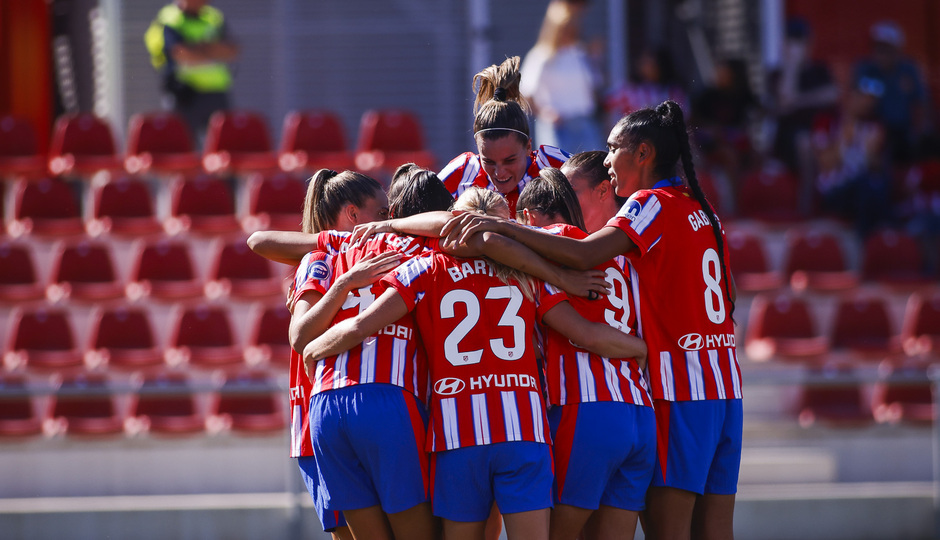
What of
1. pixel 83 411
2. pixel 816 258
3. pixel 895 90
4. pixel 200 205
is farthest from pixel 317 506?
pixel 895 90

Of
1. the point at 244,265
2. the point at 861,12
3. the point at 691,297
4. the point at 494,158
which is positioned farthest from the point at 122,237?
the point at 861,12

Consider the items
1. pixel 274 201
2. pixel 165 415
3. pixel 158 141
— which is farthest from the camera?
pixel 158 141

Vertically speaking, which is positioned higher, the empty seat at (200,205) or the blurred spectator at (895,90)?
the blurred spectator at (895,90)

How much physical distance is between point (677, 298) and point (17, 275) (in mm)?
6855

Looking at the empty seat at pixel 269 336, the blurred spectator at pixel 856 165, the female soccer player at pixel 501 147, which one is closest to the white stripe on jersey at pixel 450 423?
the female soccer player at pixel 501 147

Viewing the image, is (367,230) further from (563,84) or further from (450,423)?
(563,84)

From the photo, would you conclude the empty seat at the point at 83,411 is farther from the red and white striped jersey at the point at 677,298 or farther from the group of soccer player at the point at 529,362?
the red and white striped jersey at the point at 677,298

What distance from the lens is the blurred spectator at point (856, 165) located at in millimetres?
9773

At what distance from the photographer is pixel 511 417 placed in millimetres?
3330

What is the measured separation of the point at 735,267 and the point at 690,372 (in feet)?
19.2

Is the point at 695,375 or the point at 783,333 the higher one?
the point at 695,375

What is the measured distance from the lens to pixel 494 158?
4090 mm

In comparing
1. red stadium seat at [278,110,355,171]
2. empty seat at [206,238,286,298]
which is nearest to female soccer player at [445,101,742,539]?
empty seat at [206,238,286,298]

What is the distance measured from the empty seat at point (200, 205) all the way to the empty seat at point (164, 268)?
0.38 meters
